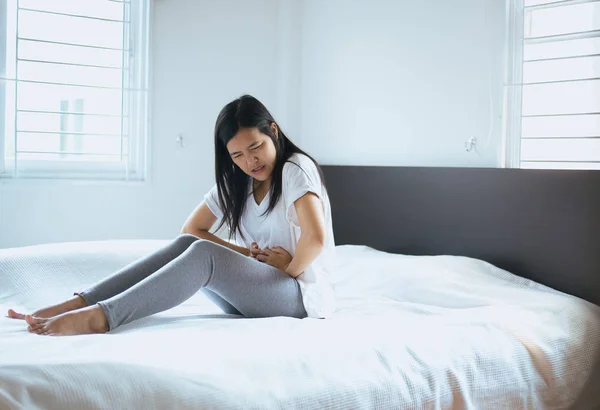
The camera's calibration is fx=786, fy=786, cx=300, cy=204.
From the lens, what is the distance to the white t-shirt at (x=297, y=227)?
2119 mm

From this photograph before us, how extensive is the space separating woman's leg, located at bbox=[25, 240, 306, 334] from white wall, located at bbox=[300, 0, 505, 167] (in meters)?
1.08

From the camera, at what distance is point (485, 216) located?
8.63 feet

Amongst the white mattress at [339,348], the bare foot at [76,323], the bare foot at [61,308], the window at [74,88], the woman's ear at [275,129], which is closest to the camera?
the white mattress at [339,348]

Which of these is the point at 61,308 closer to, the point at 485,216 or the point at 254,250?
the point at 254,250

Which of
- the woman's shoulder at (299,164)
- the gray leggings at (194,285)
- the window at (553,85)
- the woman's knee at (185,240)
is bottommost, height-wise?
the gray leggings at (194,285)

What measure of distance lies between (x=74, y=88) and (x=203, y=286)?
1572mm

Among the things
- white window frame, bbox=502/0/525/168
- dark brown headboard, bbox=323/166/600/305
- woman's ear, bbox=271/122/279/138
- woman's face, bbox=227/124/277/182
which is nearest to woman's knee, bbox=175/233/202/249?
woman's face, bbox=227/124/277/182

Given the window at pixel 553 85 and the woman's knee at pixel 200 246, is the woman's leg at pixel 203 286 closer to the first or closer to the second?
the woman's knee at pixel 200 246

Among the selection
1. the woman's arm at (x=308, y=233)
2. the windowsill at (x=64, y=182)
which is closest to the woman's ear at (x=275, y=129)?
the woman's arm at (x=308, y=233)

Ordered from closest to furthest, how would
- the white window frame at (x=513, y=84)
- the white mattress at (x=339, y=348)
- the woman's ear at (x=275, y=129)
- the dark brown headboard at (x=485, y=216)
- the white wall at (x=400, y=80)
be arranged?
1. the white mattress at (x=339, y=348)
2. the woman's ear at (x=275, y=129)
3. the dark brown headboard at (x=485, y=216)
4. the white window frame at (x=513, y=84)
5. the white wall at (x=400, y=80)

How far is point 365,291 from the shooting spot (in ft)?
8.22

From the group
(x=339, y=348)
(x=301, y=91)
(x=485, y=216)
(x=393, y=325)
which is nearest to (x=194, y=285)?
(x=339, y=348)

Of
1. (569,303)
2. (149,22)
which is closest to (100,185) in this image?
(149,22)

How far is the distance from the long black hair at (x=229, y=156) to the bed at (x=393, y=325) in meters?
0.31
